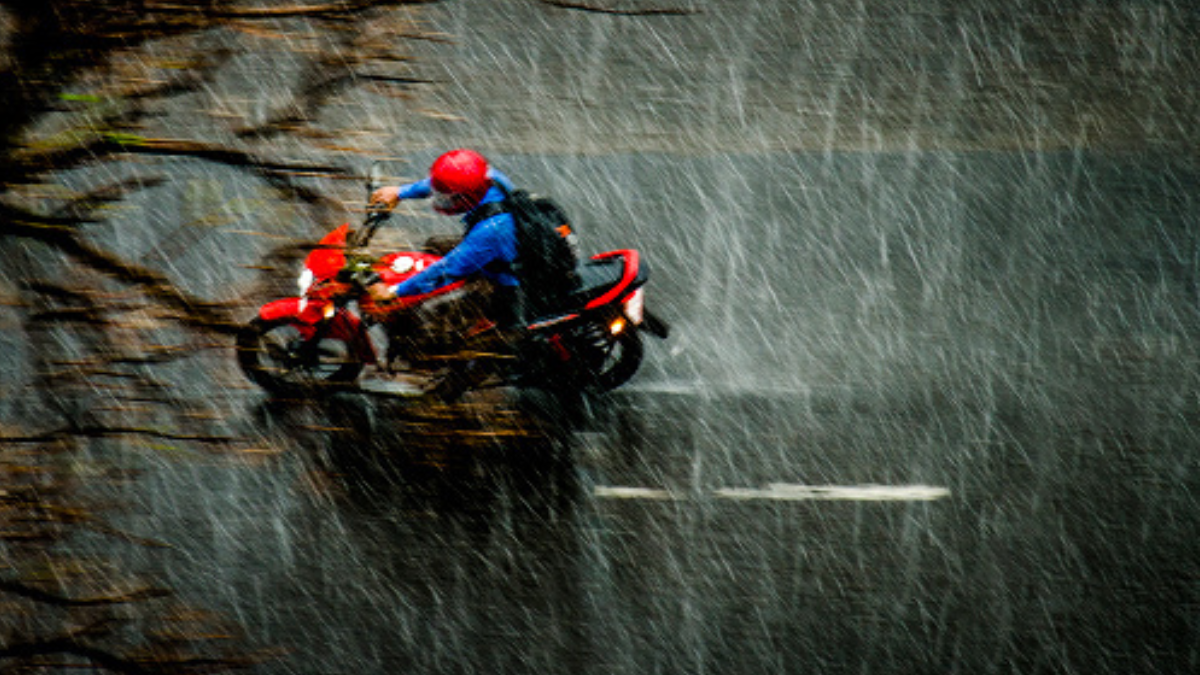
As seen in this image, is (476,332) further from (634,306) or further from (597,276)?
(634,306)

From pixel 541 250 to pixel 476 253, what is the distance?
0.45 m

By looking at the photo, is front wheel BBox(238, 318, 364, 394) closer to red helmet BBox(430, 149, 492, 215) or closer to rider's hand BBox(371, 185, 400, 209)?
rider's hand BBox(371, 185, 400, 209)

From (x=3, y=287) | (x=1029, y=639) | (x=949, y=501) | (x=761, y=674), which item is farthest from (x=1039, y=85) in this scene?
(x=3, y=287)

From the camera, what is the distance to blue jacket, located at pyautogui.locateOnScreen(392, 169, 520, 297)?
6.28 metres

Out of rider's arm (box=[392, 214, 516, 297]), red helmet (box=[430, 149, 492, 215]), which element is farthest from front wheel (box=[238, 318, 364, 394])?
red helmet (box=[430, 149, 492, 215])

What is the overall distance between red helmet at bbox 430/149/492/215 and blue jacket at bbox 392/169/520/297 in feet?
Result: 0.50

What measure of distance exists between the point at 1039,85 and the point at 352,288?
31.4 feet

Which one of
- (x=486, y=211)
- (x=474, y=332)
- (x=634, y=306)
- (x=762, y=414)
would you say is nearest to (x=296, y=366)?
(x=474, y=332)

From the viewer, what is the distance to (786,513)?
6461 mm

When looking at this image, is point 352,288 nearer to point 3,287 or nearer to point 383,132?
point 383,132

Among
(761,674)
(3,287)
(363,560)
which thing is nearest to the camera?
(3,287)

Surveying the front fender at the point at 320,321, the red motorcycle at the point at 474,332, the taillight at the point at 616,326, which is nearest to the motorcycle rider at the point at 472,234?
the red motorcycle at the point at 474,332

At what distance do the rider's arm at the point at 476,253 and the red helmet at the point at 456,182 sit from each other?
0.18 meters

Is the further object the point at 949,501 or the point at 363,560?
the point at 949,501
